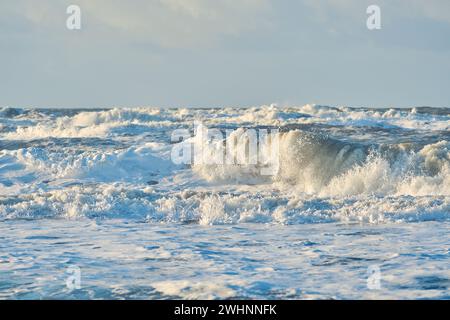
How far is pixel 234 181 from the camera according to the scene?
67.9 feet

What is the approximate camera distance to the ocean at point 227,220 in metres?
8.88

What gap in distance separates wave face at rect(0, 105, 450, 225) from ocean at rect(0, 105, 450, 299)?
5cm

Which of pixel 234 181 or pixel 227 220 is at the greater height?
pixel 234 181

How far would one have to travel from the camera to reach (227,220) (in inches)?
570

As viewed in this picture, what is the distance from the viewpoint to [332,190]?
18.7m

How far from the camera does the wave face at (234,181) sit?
14984mm

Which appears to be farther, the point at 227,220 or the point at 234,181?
the point at 234,181

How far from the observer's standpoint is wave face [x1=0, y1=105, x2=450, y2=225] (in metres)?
15.0

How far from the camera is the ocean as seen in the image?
8.88 m

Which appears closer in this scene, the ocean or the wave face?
the ocean

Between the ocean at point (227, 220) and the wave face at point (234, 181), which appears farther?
the wave face at point (234, 181)

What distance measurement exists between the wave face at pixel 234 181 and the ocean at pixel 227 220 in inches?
2.0

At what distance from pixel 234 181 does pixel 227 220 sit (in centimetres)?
623
